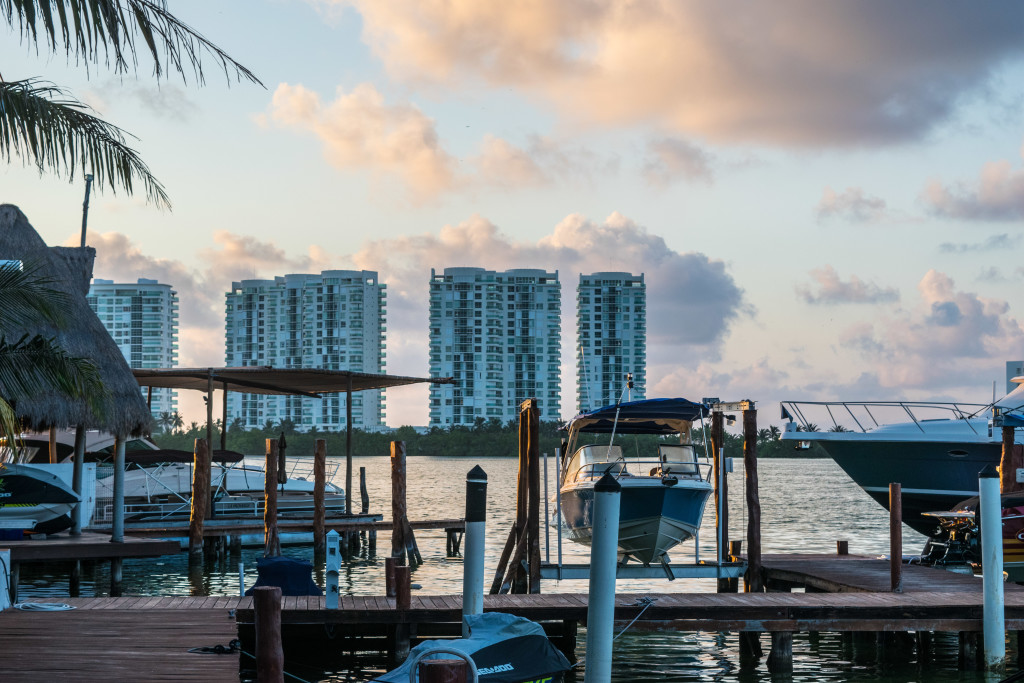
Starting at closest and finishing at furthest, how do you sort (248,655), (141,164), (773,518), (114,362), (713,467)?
(141,164) → (248,655) → (713,467) → (114,362) → (773,518)

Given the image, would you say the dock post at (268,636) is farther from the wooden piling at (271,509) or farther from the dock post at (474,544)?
the wooden piling at (271,509)

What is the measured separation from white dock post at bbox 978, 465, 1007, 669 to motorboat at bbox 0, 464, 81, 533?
51.7 feet

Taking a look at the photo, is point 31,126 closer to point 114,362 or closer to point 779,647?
point 779,647

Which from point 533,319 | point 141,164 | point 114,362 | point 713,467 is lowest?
point 713,467

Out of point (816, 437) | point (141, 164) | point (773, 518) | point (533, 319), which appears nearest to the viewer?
point (141, 164)

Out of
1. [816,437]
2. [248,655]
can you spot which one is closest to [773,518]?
[816,437]

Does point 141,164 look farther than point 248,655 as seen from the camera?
No

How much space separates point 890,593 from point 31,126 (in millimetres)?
11546

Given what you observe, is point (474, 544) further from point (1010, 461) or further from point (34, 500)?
point (1010, 461)

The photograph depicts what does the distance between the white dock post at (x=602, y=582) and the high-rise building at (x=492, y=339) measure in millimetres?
113413

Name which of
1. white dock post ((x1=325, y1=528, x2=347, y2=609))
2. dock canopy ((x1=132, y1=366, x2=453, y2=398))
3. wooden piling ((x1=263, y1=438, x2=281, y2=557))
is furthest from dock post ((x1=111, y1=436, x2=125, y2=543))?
white dock post ((x1=325, y1=528, x2=347, y2=609))

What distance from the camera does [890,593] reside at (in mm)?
14969

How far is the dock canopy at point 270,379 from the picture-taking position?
87.1 ft

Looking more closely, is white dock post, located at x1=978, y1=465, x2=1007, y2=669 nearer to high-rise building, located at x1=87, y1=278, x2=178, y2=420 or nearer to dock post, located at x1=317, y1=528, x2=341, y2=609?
dock post, located at x1=317, y1=528, x2=341, y2=609
